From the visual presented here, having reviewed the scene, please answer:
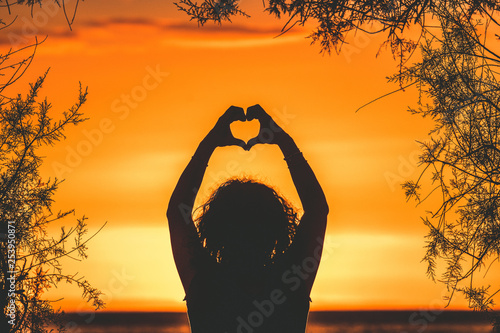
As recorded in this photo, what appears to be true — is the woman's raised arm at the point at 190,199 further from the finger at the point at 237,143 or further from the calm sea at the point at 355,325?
the calm sea at the point at 355,325

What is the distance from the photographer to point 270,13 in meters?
5.17

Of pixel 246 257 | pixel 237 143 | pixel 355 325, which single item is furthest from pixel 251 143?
pixel 355 325

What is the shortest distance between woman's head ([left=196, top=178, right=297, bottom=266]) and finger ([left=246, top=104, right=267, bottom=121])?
0.47 metres

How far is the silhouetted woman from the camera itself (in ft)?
10.7

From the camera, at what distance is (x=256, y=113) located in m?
3.72

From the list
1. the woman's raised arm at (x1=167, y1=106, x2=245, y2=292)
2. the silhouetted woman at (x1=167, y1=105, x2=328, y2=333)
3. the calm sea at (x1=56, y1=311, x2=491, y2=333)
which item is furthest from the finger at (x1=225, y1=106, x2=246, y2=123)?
the calm sea at (x1=56, y1=311, x2=491, y2=333)

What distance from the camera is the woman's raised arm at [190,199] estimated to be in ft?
11.1

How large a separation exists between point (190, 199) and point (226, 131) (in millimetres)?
459

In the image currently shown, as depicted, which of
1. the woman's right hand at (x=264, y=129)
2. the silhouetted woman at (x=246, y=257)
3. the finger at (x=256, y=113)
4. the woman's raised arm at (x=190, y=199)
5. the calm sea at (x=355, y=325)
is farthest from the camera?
the calm sea at (x=355, y=325)

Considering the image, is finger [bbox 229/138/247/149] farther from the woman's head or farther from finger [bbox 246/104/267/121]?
the woman's head

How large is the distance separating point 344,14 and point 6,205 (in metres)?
4.63

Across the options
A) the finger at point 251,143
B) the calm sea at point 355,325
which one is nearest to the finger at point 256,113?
the finger at point 251,143

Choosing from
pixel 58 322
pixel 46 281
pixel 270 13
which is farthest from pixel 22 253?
pixel 270 13

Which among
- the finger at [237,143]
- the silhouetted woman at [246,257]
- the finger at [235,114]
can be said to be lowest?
the silhouetted woman at [246,257]
